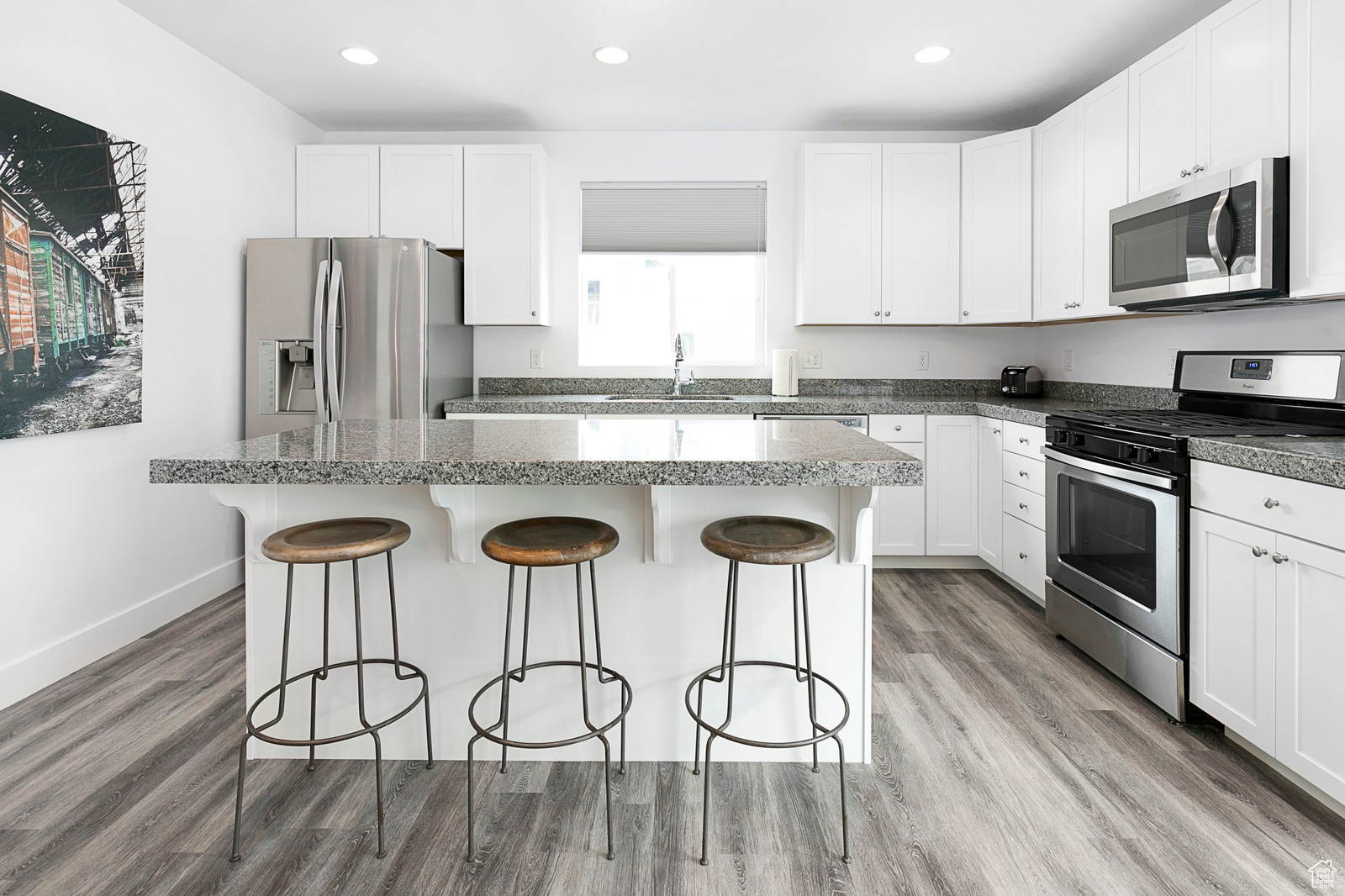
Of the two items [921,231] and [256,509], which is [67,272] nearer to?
[256,509]

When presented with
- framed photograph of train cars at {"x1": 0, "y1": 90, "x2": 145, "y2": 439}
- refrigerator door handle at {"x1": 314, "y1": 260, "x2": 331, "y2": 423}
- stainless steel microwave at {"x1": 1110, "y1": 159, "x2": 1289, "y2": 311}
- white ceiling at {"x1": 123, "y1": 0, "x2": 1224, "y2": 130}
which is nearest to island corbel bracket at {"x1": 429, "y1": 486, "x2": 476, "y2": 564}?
framed photograph of train cars at {"x1": 0, "y1": 90, "x2": 145, "y2": 439}

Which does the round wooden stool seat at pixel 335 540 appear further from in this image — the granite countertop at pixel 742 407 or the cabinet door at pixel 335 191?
the cabinet door at pixel 335 191

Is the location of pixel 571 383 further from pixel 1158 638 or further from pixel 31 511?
pixel 1158 638

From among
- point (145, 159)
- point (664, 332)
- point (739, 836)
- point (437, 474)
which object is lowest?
point (739, 836)

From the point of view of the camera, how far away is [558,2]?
2693 millimetres

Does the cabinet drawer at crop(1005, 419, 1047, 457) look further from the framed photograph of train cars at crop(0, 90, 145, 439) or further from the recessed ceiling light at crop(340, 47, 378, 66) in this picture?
the framed photograph of train cars at crop(0, 90, 145, 439)

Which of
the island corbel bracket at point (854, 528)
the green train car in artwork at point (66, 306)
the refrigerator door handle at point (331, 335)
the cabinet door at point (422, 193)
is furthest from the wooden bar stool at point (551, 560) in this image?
the cabinet door at point (422, 193)

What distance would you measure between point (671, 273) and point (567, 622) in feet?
9.21

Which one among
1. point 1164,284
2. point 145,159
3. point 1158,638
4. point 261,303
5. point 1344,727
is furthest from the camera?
point 261,303

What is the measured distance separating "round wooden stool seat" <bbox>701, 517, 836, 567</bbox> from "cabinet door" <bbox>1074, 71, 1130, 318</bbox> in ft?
7.03

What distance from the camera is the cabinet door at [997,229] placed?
11.9ft

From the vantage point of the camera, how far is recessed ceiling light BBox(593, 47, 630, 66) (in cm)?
307

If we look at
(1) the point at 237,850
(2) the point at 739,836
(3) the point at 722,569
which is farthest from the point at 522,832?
(3) the point at 722,569

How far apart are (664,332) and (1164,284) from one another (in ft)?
8.30
